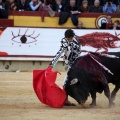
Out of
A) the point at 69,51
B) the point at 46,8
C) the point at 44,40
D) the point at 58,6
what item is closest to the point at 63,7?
the point at 58,6

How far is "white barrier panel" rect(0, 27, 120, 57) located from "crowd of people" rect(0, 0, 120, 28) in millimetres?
552

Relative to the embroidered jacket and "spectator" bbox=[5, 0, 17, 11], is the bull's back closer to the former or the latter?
the embroidered jacket

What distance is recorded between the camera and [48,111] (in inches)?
407

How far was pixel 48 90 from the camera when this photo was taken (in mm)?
11211

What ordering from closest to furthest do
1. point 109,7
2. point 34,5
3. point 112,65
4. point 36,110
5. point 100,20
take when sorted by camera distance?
point 36,110
point 112,65
point 34,5
point 100,20
point 109,7

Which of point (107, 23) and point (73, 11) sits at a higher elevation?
point (73, 11)

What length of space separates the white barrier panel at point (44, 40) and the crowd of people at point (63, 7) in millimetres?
552

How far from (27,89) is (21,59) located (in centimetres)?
526

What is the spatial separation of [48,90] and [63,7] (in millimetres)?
8805

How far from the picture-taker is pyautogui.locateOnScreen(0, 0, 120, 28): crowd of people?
1955 centimetres

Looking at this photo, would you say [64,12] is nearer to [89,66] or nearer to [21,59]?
[21,59]

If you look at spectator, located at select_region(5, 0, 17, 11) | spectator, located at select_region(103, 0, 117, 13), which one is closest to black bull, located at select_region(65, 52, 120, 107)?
spectator, located at select_region(5, 0, 17, 11)

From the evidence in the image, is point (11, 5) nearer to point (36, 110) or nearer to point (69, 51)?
point (69, 51)

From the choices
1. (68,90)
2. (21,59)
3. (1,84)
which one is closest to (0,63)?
(21,59)
